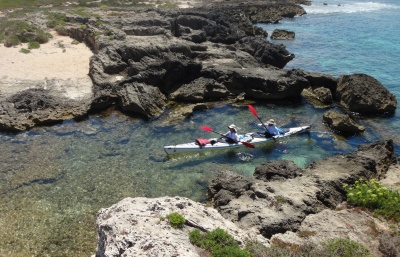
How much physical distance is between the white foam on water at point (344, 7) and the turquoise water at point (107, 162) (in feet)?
170

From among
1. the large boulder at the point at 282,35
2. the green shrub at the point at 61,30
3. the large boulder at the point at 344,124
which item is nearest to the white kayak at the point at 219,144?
the large boulder at the point at 344,124

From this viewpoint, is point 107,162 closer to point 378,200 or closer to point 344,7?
point 378,200

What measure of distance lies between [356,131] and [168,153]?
1407cm

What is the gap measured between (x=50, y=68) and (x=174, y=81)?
12.8 meters

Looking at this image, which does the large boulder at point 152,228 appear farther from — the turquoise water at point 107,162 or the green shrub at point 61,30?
the green shrub at point 61,30

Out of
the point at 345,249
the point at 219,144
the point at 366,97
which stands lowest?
the point at 219,144

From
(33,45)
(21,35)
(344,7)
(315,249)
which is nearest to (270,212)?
(315,249)

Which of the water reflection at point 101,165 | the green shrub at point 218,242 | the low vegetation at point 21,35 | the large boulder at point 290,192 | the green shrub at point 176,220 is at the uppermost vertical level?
the green shrub at point 176,220

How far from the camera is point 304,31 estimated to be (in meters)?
60.5

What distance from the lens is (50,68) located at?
34.0 meters

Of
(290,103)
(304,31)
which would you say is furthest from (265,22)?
(290,103)

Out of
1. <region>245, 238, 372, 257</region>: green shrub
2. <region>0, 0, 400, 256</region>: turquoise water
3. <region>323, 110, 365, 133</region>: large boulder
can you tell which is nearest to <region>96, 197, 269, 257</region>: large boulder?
<region>245, 238, 372, 257</region>: green shrub

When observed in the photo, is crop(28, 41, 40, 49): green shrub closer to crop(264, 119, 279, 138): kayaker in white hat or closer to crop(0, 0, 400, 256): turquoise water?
crop(0, 0, 400, 256): turquoise water

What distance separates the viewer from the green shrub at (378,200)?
13.5m
